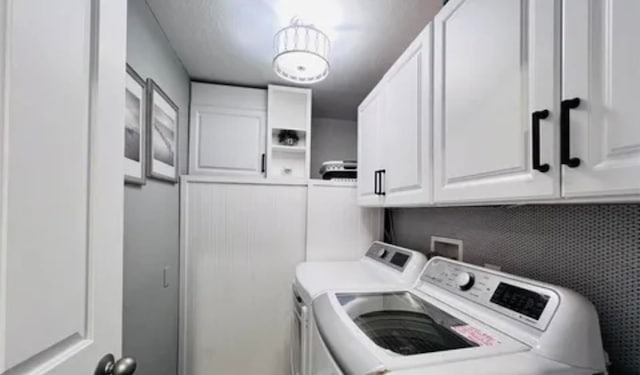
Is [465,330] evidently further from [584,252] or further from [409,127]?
[409,127]

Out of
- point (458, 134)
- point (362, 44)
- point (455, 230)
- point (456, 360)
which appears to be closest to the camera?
point (456, 360)

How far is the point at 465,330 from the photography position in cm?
89

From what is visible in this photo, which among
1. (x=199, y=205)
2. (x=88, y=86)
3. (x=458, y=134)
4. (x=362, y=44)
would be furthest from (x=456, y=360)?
(x=199, y=205)

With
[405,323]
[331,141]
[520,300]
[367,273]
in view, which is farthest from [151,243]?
[331,141]

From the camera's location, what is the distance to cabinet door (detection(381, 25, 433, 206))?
122 cm

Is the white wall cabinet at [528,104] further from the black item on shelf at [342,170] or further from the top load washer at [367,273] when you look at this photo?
the black item on shelf at [342,170]

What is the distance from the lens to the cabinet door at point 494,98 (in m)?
0.69

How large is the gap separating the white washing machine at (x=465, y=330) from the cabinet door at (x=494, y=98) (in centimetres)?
32

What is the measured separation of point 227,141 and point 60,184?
1909 mm

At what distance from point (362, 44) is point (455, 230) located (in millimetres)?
1230

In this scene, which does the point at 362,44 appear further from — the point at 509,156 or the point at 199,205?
the point at 199,205

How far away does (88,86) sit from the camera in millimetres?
619

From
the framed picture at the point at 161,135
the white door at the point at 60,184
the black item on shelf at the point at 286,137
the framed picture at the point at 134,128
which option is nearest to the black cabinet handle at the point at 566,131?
the white door at the point at 60,184

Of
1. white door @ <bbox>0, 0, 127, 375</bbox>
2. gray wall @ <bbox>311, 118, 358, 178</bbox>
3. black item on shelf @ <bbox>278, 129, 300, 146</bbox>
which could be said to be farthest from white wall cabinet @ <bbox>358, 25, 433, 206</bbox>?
gray wall @ <bbox>311, 118, 358, 178</bbox>
